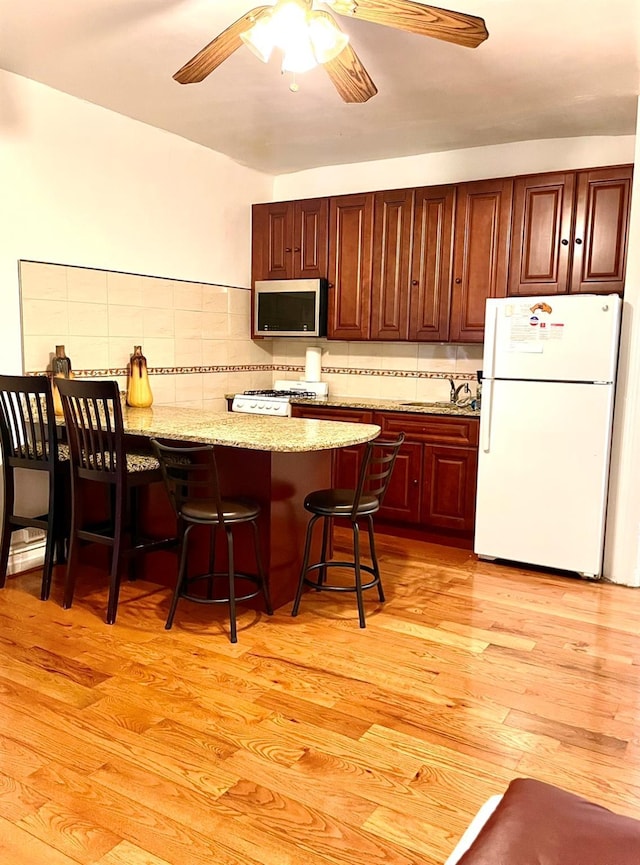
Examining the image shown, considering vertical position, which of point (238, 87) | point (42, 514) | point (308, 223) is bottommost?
point (42, 514)

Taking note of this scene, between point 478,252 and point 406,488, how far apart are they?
5.20 feet

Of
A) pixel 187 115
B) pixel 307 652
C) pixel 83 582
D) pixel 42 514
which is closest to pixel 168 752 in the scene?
pixel 307 652

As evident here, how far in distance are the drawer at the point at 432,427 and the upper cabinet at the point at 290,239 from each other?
4.10ft

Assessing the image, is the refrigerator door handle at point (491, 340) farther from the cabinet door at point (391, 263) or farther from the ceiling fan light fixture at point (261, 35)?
the ceiling fan light fixture at point (261, 35)

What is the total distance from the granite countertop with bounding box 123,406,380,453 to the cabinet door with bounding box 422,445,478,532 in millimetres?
1174

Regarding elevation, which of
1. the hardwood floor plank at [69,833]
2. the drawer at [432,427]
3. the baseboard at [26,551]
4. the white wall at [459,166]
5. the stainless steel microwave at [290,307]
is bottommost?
the hardwood floor plank at [69,833]

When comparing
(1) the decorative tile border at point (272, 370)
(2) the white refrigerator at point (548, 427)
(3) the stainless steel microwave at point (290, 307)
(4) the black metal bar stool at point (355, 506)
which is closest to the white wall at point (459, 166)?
(3) the stainless steel microwave at point (290, 307)

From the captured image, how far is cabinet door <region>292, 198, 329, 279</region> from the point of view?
4.75 metres

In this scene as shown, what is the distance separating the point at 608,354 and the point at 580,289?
24.0 inches

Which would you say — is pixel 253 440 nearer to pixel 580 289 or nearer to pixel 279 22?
pixel 279 22

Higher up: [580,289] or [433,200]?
[433,200]

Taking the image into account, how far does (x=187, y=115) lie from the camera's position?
152 inches

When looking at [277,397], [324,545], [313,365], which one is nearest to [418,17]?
[324,545]

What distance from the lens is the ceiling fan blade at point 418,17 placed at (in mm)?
2035
